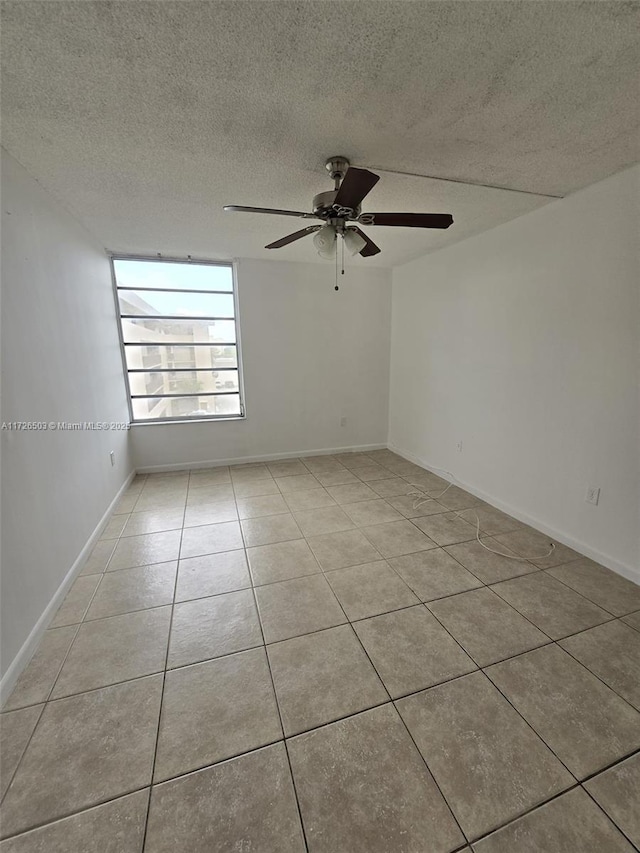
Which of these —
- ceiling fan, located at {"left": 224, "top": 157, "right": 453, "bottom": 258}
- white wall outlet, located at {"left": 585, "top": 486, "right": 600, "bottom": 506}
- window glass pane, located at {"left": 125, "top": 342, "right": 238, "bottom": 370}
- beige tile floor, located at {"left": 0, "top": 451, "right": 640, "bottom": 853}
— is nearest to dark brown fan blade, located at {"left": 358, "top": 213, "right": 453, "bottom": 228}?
ceiling fan, located at {"left": 224, "top": 157, "right": 453, "bottom": 258}

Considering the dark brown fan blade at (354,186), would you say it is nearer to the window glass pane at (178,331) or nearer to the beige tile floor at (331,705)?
the beige tile floor at (331,705)

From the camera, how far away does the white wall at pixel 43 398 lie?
1.61 meters

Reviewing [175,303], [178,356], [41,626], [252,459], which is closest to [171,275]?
[175,303]

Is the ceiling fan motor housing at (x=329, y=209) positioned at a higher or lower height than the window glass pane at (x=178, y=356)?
higher

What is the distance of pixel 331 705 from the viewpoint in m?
1.39

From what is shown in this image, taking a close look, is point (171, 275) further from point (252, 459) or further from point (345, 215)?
point (345, 215)

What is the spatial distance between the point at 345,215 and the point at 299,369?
2514mm

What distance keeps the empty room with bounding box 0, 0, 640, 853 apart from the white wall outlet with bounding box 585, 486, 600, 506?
0.02 m

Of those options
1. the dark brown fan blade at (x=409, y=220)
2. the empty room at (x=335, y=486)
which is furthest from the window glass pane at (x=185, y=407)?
the dark brown fan blade at (x=409, y=220)

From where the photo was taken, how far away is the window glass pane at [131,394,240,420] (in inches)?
158

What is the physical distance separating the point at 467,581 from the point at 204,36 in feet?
9.13

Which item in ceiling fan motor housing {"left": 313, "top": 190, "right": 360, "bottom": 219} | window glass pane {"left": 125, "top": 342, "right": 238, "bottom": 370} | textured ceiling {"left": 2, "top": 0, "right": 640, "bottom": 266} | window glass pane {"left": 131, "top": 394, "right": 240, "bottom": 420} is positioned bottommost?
window glass pane {"left": 131, "top": 394, "right": 240, "bottom": 420}

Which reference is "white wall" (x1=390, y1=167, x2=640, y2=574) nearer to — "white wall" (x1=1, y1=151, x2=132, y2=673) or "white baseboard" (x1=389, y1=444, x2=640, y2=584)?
"white baseboard" (x1=389, y1=444, x2=640, y2=584)

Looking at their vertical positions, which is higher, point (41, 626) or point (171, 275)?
point (171, 275)
